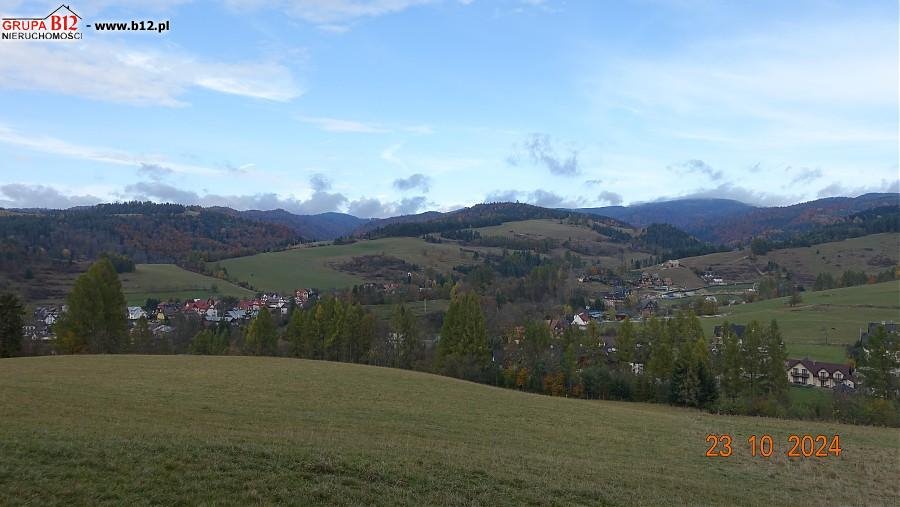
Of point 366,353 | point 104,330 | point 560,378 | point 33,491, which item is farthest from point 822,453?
point 104,330

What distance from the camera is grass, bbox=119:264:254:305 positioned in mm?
124062

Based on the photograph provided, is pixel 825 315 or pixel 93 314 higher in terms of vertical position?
pixel 93 314

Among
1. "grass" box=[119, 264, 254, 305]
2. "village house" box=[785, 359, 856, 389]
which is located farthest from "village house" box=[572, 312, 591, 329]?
"grass" box=[119, 264, 254, 305]

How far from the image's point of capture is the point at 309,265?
572 ft

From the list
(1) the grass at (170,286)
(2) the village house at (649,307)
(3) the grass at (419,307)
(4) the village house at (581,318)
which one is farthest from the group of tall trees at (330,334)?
(2) the village house at (649,307)

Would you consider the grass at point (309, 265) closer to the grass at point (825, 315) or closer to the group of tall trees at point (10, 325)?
the grass at point (825, 315)

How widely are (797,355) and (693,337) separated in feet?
78.7

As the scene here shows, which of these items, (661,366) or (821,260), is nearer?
(661,366)

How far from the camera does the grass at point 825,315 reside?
7564 centimetres

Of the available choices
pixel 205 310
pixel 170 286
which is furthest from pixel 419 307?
pixel 170 286

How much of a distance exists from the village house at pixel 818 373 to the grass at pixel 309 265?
111m

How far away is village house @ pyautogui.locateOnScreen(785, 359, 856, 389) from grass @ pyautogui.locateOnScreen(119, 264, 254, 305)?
362ft

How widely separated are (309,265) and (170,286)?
159 ft

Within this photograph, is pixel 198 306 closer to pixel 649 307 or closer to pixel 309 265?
pixel 309 265
